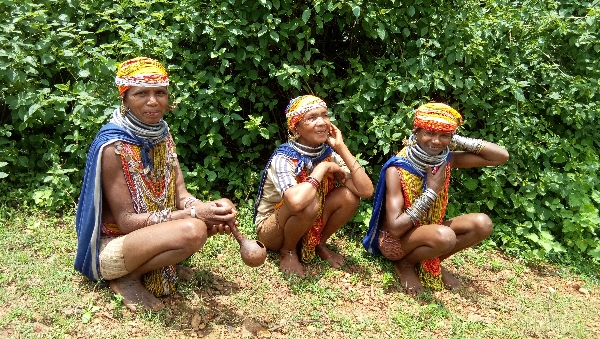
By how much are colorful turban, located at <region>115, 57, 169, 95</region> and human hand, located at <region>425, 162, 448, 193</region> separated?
75.6 inches

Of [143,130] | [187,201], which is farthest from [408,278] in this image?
[143,130]

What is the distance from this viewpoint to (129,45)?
429cm

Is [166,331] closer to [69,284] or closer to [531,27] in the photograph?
[69,284]

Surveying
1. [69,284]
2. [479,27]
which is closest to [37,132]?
[69,284]

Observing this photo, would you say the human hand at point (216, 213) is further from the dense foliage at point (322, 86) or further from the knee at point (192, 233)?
the dense foliage at point (322, 86)

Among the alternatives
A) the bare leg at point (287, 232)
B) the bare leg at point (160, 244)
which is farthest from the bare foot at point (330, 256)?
the bare leg at point (160, 244)

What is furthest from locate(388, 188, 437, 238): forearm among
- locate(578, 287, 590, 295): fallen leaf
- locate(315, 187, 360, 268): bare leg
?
locate(578, 287, 590, 295): fallen leaf

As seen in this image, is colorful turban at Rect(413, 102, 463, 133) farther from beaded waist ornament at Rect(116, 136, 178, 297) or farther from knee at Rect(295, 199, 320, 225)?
beaded waist ornament at Rect(116, 136, 178, 297)

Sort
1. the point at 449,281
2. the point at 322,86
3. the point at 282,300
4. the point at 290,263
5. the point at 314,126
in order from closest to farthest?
the point at 282,300
the point at 314,126
the point at 290,263
the point at 449,281
the point at 322,86

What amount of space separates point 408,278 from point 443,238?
1.62 ft

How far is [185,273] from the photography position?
3756 mm

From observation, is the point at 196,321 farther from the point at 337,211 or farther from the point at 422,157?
the point at 422,157

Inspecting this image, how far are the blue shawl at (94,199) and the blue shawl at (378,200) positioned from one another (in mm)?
1802

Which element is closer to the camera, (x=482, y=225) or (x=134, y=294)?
(x=134, y=294)
